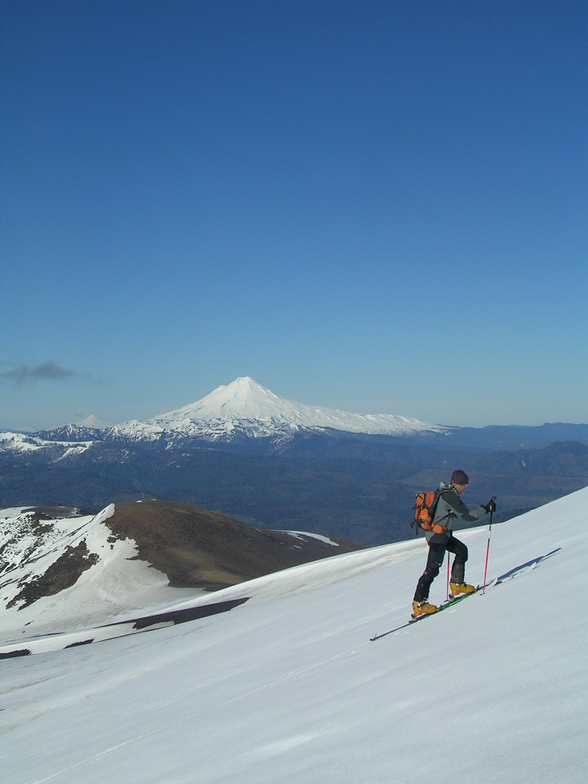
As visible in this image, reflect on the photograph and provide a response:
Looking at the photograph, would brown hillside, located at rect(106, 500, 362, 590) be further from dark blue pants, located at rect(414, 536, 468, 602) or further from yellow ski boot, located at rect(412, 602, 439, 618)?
dark blue pants, located at rect(414, 536, 468, 602)

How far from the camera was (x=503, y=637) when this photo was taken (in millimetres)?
6984

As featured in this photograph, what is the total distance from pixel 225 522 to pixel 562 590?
9334 cm

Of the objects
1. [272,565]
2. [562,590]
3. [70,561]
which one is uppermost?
[562,590]

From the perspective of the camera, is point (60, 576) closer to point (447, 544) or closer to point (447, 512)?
point (447, 544)

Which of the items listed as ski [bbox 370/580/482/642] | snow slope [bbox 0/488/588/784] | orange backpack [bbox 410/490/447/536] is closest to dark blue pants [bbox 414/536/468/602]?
ski [bbox 370/580/482/642]

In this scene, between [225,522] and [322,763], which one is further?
[225,522]

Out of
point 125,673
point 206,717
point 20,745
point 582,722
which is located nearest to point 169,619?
point 125,673

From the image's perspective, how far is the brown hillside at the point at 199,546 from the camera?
234 feet

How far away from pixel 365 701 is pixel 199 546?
80585mm

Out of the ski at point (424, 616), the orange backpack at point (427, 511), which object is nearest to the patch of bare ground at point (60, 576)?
the ski at point (424, 616)

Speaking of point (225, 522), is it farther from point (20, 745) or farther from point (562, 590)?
point (562, 590)

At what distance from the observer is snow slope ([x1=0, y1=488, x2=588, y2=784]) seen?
464cm

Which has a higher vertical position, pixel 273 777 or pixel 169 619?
pixel 273 777

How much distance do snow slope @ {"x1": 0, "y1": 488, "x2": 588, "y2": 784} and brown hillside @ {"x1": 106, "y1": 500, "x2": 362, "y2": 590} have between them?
50.0 m
